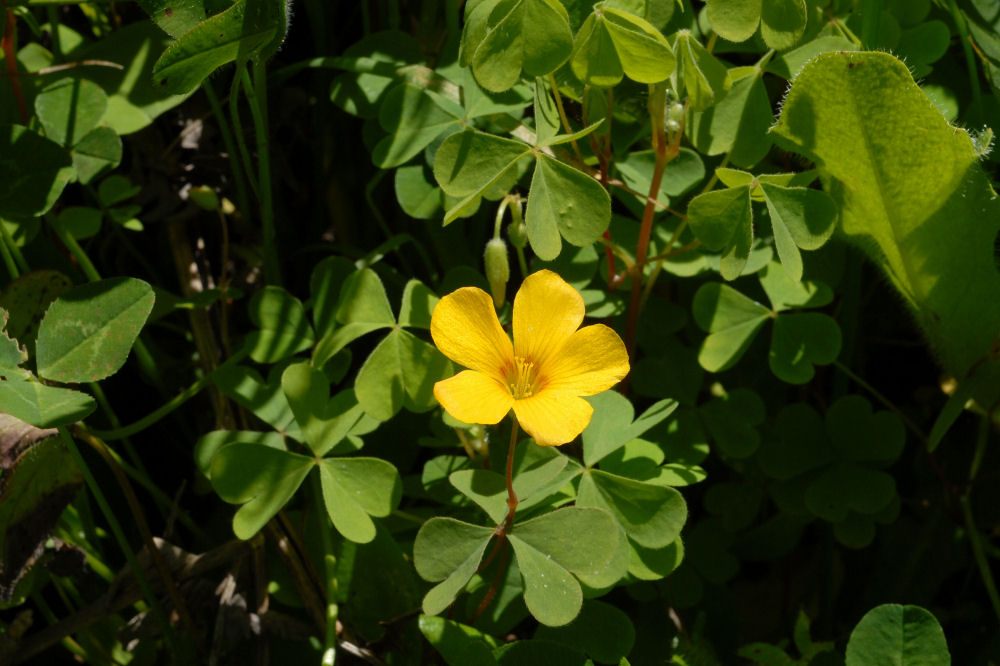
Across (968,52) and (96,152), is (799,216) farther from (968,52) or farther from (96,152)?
(96,152)

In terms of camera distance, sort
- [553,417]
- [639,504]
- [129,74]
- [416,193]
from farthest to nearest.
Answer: [129,74] → [416,193] → [639,504] → [553,417]

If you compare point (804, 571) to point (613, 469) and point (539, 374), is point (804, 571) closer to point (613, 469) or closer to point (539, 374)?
point (613, 469)

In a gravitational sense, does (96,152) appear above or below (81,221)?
above

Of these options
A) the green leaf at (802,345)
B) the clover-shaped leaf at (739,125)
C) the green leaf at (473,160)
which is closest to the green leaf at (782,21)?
the clover-shaped leaf at (739,125)

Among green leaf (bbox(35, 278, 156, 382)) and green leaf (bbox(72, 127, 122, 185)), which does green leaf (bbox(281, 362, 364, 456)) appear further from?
green leaf (bbox(72, 127, 122, 185))

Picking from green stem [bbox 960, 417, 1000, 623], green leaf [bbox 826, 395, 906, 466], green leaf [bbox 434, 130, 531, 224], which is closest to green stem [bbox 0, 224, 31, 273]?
green leaf [bbox 434, 130, 531, 224]

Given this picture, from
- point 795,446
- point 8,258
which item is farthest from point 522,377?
point 8,258

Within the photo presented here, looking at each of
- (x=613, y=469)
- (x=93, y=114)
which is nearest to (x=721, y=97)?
(x=613, y=469)

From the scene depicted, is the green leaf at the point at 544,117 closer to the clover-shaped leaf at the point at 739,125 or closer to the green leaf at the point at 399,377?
the clover-shaped leaf at the point at 739,125
